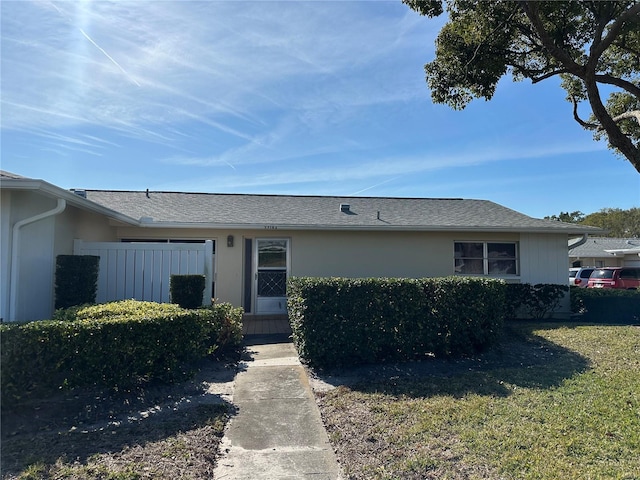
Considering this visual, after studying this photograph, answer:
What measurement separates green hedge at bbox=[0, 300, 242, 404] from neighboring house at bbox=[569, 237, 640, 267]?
31234mm

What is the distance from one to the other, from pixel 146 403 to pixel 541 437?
439 centimetres

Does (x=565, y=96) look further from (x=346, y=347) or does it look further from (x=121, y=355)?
(x=121, y=355)

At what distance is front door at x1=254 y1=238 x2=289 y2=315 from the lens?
11.0m

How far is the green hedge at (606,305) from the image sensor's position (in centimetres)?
1048

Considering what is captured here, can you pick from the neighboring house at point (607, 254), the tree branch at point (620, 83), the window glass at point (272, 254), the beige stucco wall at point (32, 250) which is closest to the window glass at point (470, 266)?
the window glass at point (272, 254)

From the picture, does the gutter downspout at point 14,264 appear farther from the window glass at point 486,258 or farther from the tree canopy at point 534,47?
the window glass at point 486,258

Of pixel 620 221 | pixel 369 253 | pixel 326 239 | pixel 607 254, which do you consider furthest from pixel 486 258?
pixel 620 221

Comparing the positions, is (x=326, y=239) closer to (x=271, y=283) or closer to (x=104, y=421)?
(x=271, y=283)

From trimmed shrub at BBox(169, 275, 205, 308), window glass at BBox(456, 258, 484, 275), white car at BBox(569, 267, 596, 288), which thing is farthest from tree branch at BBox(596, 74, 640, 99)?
white car at BBox(569, 267, 596, 288)

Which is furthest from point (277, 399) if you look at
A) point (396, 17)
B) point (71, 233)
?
point (396, 17)

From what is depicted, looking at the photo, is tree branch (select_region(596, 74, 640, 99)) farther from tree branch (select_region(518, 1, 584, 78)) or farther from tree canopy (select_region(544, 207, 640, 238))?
tree canopy (select_region(544, 207, 640, 238))

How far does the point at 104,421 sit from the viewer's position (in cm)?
432

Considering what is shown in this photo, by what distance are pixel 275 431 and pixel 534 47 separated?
9.37 meters

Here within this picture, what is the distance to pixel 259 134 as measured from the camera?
11320mm
